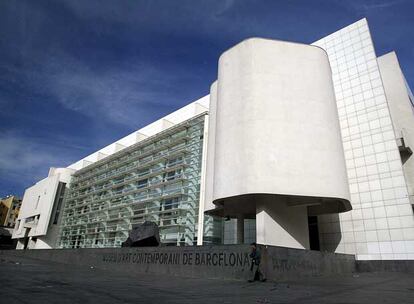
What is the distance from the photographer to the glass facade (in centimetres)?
3672

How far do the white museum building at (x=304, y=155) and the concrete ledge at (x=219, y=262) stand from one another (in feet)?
14.3

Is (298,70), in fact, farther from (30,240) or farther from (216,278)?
(30,240)

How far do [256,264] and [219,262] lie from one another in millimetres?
2298

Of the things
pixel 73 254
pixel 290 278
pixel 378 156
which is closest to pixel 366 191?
pixel 378 156

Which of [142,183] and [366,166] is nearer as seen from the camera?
[366,166]

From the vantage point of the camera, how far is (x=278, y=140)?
2100cm

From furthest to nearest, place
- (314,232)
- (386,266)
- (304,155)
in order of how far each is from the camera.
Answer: (314,232), (386,266), (304,155)

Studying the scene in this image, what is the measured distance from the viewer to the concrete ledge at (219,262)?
1318 centimetres

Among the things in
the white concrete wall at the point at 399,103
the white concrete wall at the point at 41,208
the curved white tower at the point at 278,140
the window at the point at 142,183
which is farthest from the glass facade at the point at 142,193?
the white concrete wall at the point at 399,103

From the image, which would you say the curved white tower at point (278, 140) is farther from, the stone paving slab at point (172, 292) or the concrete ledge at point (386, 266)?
the stone paving slab at point (172, 292)

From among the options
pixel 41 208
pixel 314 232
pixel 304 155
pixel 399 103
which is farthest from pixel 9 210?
pixel 399 103

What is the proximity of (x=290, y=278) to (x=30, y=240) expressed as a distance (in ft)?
224

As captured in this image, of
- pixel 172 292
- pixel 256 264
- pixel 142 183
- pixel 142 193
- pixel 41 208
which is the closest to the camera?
pixel 172 292

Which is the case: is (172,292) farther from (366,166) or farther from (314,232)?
(314,232)
